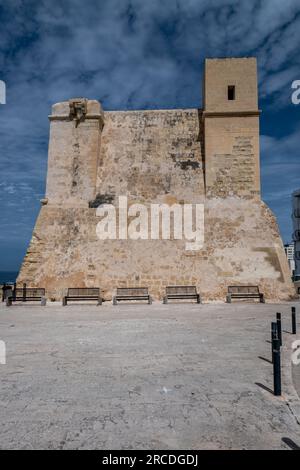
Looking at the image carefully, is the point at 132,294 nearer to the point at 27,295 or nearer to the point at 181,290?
the point at 181,290

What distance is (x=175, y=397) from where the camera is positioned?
4.00 metres

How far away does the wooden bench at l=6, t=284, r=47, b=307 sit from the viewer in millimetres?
13531

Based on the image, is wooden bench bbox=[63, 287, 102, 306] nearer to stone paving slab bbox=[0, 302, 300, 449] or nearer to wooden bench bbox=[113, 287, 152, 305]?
wooden bench bbox=[113, 287, 152, 305]

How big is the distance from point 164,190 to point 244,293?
225 inches

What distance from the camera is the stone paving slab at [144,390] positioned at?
10.2 ft

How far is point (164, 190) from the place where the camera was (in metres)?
16.1

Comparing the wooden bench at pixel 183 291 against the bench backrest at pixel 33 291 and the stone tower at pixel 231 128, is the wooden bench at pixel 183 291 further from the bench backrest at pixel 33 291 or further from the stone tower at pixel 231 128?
the bench backrest at pixel 33 291

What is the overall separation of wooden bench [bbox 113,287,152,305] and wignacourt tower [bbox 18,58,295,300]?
53 cm

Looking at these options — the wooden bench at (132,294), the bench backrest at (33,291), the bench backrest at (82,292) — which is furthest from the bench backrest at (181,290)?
the bench backrest at (33,291)

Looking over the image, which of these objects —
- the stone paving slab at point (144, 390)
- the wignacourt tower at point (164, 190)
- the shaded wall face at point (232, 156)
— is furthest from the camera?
the shaded wall face at point (232, 156)

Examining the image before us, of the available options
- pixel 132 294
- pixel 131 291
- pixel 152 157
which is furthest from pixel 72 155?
pixel 132 294

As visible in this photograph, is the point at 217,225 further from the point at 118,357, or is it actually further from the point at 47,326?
the point at 118,357

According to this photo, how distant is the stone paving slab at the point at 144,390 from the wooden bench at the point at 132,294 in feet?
17.5
